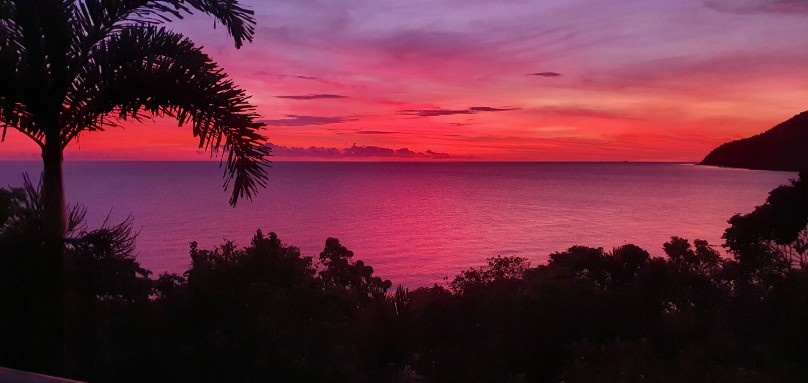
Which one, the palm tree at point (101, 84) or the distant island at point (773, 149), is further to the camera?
the distant island at point (773, 149)

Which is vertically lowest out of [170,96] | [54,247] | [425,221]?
[425,221]

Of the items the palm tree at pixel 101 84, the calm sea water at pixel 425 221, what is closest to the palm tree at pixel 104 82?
the palm tree at pixel 101 84

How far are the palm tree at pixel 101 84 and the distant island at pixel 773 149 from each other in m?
48.6

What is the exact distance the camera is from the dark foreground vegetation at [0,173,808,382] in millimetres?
5668

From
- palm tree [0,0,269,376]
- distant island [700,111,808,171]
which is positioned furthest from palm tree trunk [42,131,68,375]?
distant island [700,111,808,171]

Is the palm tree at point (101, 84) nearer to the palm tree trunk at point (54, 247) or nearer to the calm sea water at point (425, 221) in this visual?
the palm tree trunk at point (54, 247)

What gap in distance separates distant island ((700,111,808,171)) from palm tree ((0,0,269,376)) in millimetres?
48616

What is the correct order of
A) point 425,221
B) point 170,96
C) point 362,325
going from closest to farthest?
point 170,96, point 362,325, point 425,221

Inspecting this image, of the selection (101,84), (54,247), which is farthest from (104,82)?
(54,247)

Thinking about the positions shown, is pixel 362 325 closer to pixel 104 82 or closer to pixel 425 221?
pixel 104 82

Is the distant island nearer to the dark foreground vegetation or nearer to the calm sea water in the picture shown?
the calm sea water

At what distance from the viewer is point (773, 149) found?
110750 millimetres

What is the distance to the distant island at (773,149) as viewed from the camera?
72.0m

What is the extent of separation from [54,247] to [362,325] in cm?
341
